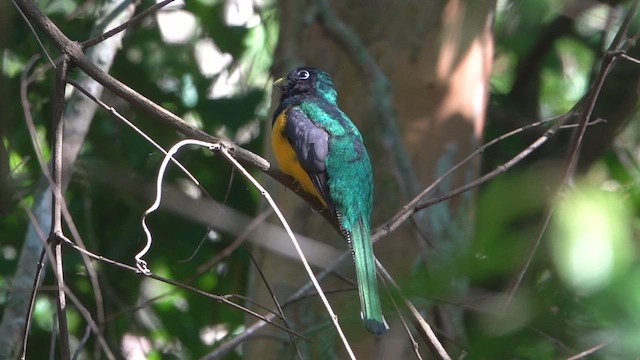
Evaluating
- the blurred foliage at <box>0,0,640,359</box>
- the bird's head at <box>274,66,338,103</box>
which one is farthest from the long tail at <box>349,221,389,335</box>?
the bird's head at <box>274,66,338,103</box>

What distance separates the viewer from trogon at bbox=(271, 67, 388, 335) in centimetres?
321

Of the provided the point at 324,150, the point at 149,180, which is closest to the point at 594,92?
the point at 324,150

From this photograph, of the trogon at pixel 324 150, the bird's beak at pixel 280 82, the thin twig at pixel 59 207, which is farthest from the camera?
the bird's beak at pixel 280 82

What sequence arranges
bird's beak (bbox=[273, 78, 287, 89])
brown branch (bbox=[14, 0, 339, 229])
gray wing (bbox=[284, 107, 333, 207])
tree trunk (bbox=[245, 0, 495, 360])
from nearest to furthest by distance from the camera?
brown branch (bbox=[14, 0, 339, 229]) < gray wing (bbox=[284, 107, 333, 207]) < tree trunk (bbox=[245, 0, 495, 360]) < bird's beak (bbox=[273, 78, 287, 89])

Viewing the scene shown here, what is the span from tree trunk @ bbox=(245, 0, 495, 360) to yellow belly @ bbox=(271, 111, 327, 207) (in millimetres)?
385

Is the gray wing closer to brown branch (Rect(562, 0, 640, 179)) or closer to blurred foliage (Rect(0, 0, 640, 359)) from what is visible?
blurred foliage (Rect(0, 0, 640, 359))

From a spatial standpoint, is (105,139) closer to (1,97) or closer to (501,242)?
(1,97)

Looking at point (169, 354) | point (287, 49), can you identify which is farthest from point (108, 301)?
point (287, 49)

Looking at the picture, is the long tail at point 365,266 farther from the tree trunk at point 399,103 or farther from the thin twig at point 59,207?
the tree trunk at point 399,103

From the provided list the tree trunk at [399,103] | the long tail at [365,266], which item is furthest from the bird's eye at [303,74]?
the long tail at [365,266]

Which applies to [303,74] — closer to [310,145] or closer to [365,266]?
[310,145]

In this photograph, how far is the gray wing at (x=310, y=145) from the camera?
10.9 ft

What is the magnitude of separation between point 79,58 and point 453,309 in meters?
1.92

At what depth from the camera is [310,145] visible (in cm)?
345
